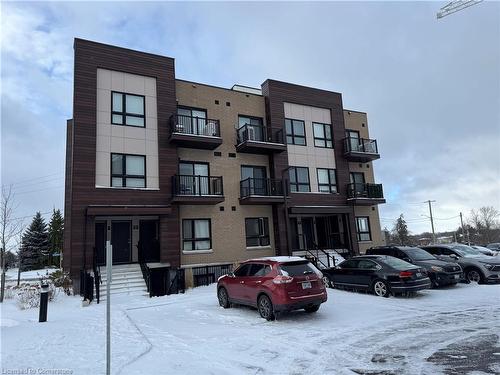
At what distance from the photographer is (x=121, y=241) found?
19516 millimetres

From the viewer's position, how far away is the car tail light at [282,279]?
10211 mm

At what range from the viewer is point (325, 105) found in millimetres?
27234

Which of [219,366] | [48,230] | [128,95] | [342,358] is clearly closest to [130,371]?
[219,366]

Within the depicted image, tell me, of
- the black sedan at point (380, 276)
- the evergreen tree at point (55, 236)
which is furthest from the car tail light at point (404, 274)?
the evergreen tree at point (55, 236)

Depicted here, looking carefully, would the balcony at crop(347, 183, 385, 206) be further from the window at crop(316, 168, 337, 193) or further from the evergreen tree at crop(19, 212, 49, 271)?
the evergreen tree at crop(19, 212, 49, 271)

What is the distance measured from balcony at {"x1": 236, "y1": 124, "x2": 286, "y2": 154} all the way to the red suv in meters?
11.7

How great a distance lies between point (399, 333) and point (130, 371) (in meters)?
6.02

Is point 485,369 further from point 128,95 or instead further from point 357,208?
point 357,208

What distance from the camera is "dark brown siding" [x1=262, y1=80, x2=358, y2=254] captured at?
23.3 meters

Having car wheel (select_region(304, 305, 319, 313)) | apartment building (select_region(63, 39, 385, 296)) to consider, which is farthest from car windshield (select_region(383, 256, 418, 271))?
apartment building (select_region(63, 39, 385, 296))

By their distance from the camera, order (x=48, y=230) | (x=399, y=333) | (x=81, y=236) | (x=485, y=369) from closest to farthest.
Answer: (x=485, y=369) < (x=399, y=333) < (x=81, y=236) < (x=48, y=230)

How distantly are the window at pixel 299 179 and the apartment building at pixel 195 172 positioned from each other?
68 millimetres

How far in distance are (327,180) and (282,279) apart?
16.8m

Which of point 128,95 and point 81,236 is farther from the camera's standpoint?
point 128,95
